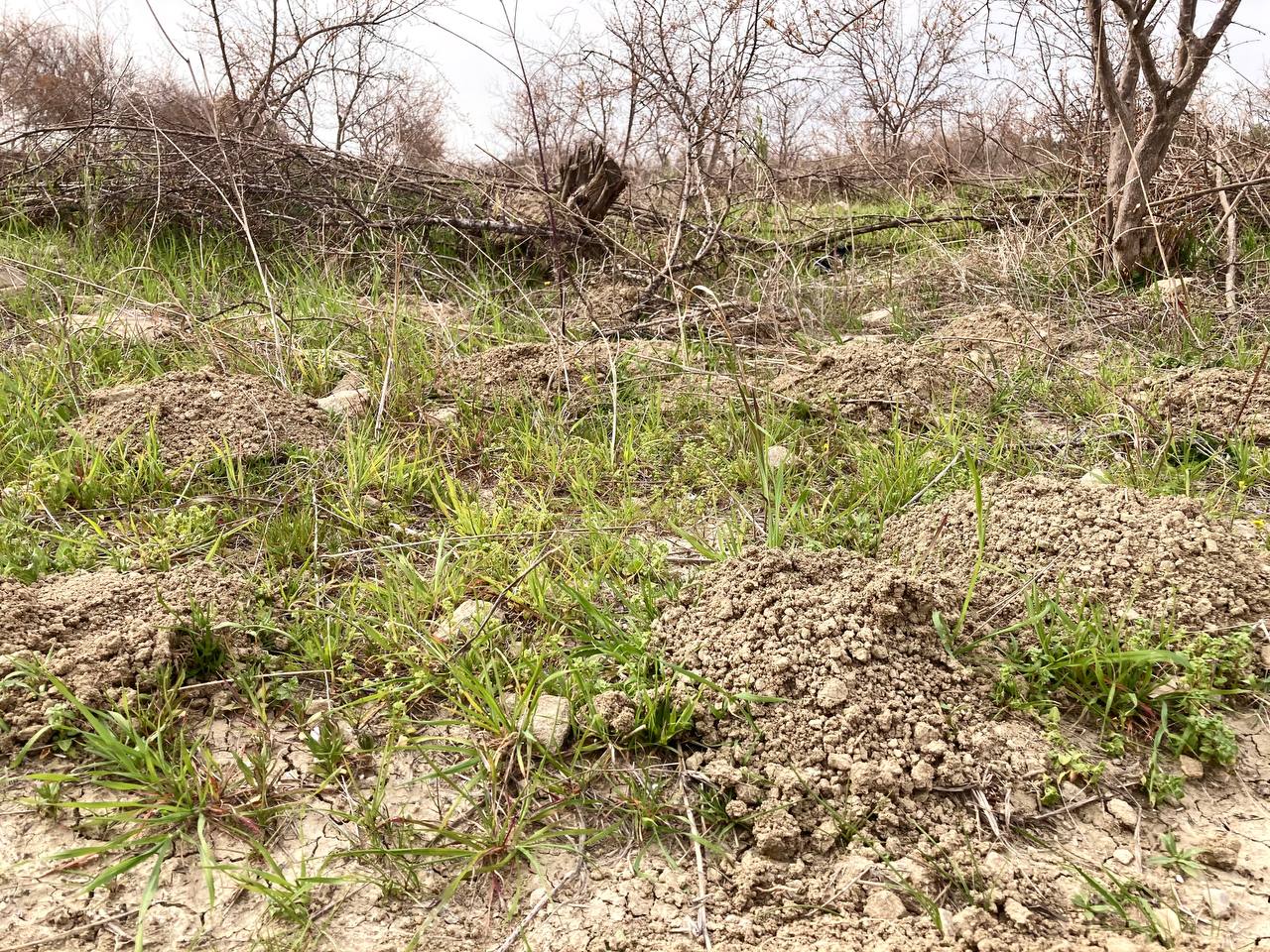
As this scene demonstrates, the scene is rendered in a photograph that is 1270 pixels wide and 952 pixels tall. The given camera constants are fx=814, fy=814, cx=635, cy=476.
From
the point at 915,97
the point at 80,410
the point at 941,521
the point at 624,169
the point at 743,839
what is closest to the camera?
the point at 743,839

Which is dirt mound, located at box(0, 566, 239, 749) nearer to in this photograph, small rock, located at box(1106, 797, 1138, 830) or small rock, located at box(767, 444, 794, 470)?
small rock, located at box(767, 444, 794, 470)

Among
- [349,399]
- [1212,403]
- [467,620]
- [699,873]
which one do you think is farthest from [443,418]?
[1212,403]

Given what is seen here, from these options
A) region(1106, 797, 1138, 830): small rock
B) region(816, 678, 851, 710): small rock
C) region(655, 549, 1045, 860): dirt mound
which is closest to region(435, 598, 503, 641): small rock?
region(655, 549, 1045, 860): dirt mound

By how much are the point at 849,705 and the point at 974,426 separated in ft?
5.07

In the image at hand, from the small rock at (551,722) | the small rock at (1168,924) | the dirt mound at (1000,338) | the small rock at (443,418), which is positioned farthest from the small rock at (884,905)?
the dirt mound at (1000,338)

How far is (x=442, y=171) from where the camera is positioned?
4.86m

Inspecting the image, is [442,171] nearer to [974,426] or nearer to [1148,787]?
[974,426]

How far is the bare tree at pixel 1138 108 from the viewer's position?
360 centimetres

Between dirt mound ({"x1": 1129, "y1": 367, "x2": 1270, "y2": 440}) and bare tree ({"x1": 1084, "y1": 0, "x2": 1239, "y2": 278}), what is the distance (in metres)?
1.14

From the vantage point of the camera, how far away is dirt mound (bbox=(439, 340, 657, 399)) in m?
3.11

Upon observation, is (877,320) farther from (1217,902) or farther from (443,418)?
(1217,902)

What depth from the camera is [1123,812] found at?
1507 mm

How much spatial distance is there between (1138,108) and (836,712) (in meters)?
4.15

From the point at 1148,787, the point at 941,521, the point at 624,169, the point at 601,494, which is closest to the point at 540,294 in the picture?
the point at 624,169
